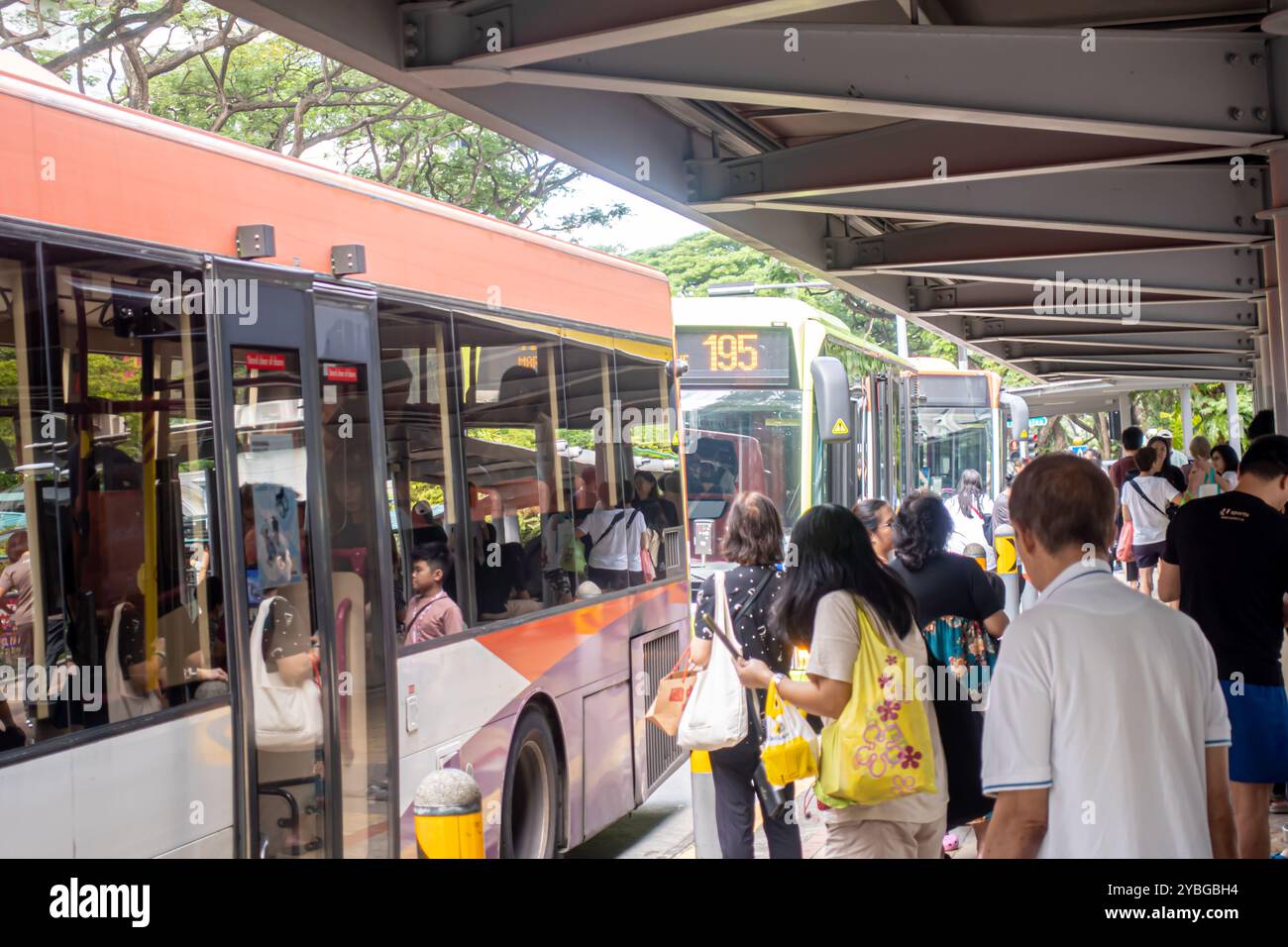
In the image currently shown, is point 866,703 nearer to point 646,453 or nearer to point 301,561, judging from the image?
point 301,561

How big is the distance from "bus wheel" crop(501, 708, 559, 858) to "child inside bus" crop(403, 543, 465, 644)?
965mm

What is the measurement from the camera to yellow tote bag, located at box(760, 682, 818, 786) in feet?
17.3

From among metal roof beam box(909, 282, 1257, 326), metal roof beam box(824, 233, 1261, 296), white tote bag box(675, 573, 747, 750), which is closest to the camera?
white tote bag box(675, 573, 747, 750)

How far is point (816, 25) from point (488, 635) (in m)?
3.24

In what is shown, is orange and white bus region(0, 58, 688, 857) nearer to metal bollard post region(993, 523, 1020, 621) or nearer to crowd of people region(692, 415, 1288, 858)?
crowd of people region(692, 415, 1288, 858)

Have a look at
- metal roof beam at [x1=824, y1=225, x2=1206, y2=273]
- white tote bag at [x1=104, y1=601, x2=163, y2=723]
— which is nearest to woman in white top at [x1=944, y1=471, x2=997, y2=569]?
metal roof beam at [x1=824, y1=225, x2=1206, y2=273]

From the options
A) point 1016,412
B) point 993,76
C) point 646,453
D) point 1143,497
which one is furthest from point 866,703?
point 1016,412

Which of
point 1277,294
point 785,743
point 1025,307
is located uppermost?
point 1025,307

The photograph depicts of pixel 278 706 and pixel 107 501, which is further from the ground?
pixel 107 501

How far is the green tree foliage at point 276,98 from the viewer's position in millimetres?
16344

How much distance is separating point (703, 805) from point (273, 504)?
270 centimetres

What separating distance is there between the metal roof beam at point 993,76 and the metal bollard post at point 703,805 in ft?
10.2

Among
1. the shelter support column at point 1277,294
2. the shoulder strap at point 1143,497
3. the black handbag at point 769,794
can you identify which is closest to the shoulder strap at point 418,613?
the black handbag at point 769,794

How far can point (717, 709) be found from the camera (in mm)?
5723
